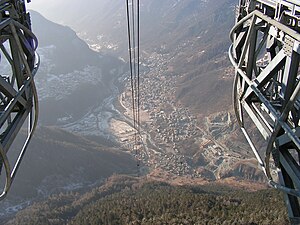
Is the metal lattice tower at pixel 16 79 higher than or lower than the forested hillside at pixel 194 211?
higher

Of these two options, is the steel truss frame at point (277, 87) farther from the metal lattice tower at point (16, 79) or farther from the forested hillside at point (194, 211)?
the forested hillside at point (194, 211)

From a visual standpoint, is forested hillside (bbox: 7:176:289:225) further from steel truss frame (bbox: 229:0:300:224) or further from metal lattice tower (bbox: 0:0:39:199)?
metal lattice tower (bbox: 0:0:39:199)

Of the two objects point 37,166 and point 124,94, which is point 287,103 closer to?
point 37,166

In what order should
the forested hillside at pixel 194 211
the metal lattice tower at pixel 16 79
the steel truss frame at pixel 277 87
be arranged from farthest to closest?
the forested hillside at pixel 194 211 < the metal lattice tower at pixel 16 79 < the steel truss frame at pixel 277 87

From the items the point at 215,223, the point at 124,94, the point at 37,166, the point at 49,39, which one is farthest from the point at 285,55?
the point at 49,39

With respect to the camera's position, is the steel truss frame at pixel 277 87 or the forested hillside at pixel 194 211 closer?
the steel truss frame at pixel 277 87

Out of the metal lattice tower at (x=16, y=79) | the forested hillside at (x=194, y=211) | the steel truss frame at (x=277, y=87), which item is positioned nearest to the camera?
the steel truss frame at (x=277, y=87)

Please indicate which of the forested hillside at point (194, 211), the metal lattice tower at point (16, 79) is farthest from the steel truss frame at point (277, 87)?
the forested hillside at point (194, 211)
